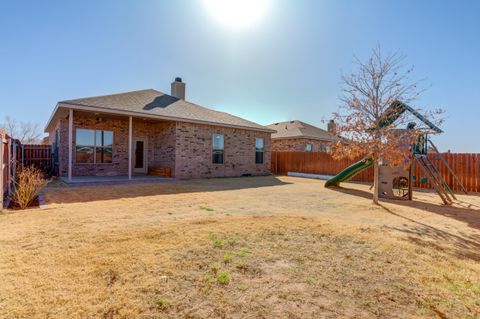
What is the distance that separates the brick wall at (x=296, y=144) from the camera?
21.3 metres

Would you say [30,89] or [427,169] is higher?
[30,89]

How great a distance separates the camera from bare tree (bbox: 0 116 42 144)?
3262 centimetres

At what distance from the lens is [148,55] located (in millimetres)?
12945

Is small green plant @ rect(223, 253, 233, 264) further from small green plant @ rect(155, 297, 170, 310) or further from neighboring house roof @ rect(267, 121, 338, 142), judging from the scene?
neighboring house roof @ rect(267, 121, 338, 142)

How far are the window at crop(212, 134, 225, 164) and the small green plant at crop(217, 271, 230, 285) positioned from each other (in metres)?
11.7

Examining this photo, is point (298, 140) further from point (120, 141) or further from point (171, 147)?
point (120, 141)

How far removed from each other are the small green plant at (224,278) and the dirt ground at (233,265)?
21 millimetres

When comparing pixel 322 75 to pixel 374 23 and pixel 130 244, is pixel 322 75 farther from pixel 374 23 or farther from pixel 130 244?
pixel 130 244

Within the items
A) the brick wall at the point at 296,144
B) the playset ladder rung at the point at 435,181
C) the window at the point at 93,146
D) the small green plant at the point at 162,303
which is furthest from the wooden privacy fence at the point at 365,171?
the small green plant at the point at 162,303

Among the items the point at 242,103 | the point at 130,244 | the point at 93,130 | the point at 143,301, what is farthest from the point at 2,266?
the point at 242,103

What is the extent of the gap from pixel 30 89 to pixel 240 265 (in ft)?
87.2

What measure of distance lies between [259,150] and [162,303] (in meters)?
14.9

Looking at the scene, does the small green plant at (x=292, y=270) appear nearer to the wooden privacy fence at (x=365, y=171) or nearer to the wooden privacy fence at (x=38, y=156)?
the wooden privacy fence at (x=365, y=171)

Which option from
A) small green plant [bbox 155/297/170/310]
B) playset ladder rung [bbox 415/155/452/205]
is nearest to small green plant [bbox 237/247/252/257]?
small green plant [bbox 155/297/170/310]
